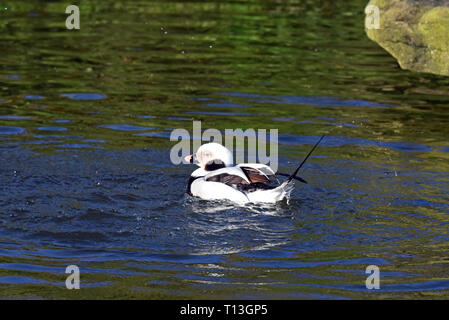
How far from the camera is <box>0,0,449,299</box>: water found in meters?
6.36

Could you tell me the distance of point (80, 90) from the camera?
1174 centimetres

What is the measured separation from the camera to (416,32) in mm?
11695

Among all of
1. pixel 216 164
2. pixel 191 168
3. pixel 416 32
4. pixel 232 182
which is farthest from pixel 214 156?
pixel 416 32

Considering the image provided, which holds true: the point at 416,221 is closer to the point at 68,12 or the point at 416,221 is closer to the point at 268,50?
the point at 268,50

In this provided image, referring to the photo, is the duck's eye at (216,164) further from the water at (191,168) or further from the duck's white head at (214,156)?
the water at (191,168)

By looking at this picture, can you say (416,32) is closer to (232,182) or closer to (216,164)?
(216,164)

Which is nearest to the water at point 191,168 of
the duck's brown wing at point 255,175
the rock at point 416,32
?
the duck's brown wing at point 255,175

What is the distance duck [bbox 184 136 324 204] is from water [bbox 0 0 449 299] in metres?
0.13

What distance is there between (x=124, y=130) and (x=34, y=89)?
2136 millimetres

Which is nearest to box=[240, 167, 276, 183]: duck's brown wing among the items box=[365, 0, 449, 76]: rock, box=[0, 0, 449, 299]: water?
box=[0, 0, 449, 299]: water

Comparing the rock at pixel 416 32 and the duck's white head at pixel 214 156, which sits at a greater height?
the rock at pixel 416 32

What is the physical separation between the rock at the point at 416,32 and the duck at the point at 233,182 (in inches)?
167

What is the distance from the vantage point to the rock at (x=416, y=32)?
11.4 m
